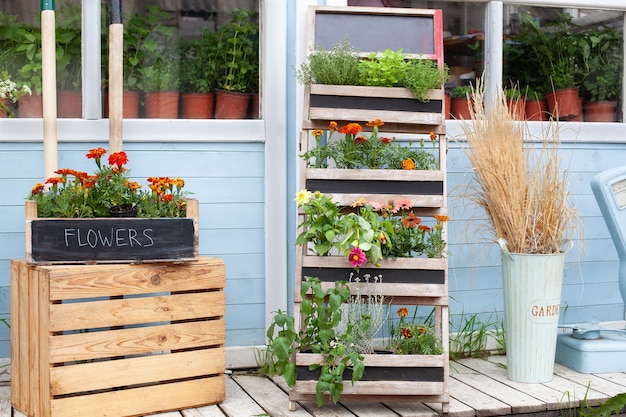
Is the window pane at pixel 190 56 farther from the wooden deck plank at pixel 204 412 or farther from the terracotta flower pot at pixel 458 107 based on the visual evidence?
the wooden deck plank at pixel 204 412

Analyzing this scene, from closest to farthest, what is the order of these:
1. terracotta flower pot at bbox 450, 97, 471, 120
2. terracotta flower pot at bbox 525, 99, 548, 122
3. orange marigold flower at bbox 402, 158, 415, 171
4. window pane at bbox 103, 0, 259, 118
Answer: orange marigold flower at bbox 402, 158, 415, 171 → window pane at bbox 103, 0, 259, 118 → terracotta flower pot at bbox 450, 97, 471, 120 → terracotta flower pot at bbox 525, 99, 548, 122

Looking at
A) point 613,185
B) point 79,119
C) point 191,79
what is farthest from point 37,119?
point 613,185

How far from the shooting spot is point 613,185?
4.00m

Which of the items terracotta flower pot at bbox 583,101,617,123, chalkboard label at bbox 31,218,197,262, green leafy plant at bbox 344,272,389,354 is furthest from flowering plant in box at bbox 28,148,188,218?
terracotta flower pot at bbox 583,101,617,123

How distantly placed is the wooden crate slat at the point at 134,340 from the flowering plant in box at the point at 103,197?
45 cm

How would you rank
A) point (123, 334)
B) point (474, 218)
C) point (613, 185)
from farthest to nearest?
point (474, 218) → point (613, 185) → point (123, 334)

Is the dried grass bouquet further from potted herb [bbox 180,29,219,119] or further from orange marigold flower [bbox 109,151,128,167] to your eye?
orange marigold flower [bbox 109,151,128,167]

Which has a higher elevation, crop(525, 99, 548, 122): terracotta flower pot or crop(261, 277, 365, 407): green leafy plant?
crop(525, 99, 548, 122): terracotta flower pot

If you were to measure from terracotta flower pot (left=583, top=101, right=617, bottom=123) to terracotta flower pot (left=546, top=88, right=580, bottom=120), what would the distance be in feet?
0.29

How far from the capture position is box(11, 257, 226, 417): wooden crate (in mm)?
3117

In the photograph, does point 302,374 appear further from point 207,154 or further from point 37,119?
point 37,119

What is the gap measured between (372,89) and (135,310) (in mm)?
1345

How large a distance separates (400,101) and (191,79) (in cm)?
105

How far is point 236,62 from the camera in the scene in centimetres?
410
